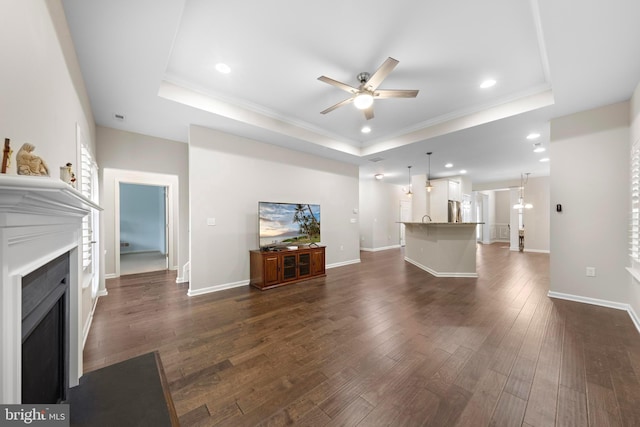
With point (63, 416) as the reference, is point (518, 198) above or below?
above

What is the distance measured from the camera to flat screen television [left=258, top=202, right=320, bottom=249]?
4477 millimetres

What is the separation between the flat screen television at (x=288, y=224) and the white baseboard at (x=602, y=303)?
4045mm

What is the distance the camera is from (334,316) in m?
2.99

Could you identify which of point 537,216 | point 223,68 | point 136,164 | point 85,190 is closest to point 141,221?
point 136,164

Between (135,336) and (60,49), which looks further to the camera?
(135,336)

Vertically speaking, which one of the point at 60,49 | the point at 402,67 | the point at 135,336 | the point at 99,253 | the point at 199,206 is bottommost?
the point at 135,336

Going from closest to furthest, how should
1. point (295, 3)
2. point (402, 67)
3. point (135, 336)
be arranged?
1. point (295, 3)
2. point (135, 336)
3. point (402, 67)

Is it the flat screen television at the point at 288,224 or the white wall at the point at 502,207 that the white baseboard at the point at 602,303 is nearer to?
the flat screen television at the point at 288,224

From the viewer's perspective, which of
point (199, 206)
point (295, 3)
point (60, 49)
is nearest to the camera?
point (60, 49)

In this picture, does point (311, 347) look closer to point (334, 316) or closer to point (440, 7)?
point (334, 316)

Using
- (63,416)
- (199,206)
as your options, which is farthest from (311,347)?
(199,206)

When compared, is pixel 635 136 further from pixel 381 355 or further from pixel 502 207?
pixel 502 207

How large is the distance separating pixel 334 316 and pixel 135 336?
7.18 feet

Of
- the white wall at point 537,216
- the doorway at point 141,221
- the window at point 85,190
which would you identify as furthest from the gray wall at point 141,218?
the white wall at point 537,216
